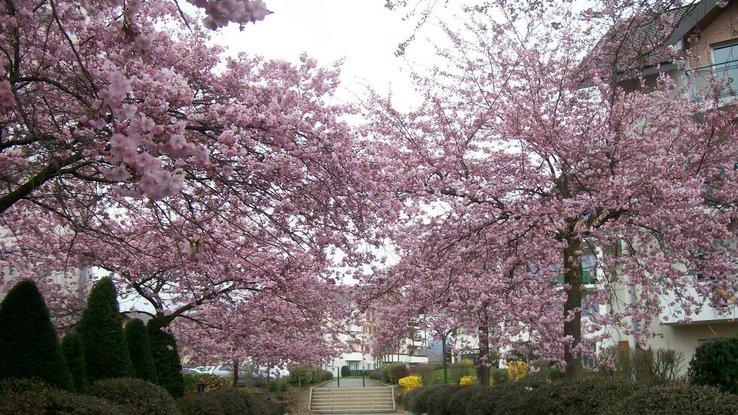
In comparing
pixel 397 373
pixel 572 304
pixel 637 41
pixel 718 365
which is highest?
pixel 637 41

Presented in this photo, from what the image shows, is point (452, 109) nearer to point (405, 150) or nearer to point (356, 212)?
point (405, 150)

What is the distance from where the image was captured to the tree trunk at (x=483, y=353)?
1377cm

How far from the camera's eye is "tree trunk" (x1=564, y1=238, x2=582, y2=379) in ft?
36.3

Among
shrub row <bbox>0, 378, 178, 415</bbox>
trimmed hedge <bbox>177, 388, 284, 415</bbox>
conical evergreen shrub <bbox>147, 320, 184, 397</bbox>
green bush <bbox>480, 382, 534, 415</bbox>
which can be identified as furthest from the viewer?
conical evergreen shrub <bbox>147, 320, 184, 397</bbox>

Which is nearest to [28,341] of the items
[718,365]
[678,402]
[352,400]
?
[678,402]

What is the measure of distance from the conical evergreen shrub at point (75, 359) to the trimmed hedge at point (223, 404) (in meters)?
2.85

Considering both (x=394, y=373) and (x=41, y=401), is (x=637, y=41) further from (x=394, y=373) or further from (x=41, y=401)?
(x=394, y=373)

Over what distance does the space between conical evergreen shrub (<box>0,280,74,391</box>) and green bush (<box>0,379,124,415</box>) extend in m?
0.37

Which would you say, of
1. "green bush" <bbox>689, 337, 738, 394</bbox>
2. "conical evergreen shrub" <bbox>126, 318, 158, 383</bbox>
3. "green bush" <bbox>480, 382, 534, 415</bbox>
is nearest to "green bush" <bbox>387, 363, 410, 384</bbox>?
"green bush" <bbox>480, 382, 534, 415</bbox>

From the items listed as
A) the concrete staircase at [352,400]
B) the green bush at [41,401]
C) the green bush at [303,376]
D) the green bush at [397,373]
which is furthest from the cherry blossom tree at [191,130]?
the green bush at [397,373]

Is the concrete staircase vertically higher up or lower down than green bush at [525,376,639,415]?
lower down

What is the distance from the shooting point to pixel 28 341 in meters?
8.41

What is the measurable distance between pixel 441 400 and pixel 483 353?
4.57 m

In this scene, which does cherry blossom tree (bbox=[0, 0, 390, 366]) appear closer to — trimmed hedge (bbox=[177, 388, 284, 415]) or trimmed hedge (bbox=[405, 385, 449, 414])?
trimmed hedge (bbox=[177, 388, 284, 415])
